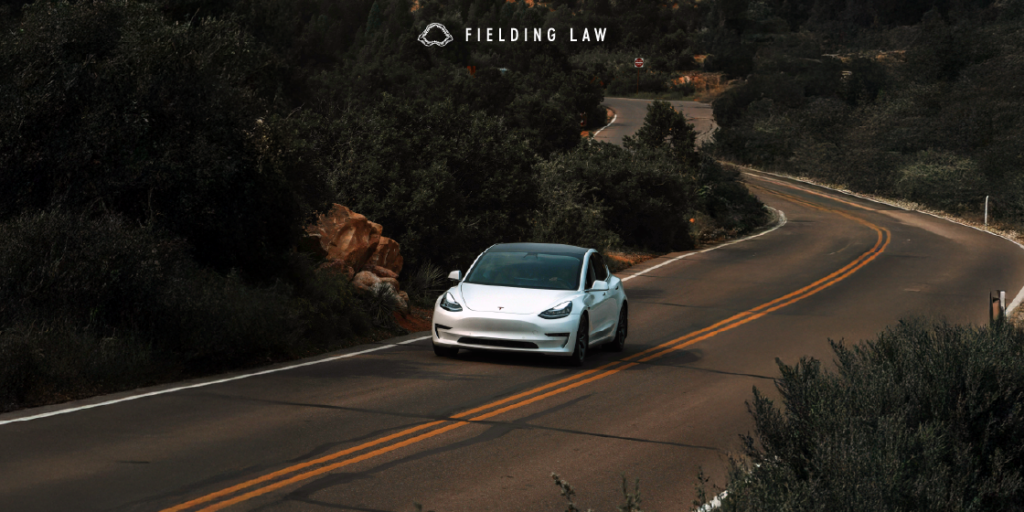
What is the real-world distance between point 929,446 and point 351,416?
5.91 meters

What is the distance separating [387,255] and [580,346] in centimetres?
603

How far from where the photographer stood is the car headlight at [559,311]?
13648 mm

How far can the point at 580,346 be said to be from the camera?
1399 centimetres

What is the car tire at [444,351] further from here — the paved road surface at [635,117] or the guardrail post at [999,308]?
the paved road surface at [635,117]

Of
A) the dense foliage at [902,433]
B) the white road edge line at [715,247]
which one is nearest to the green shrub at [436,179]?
the white road edge line at [715,247]

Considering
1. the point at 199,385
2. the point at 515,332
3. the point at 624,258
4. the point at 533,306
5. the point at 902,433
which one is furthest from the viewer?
the point at 624,258

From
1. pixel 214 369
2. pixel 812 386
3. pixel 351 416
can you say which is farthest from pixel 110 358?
pixel 812 386

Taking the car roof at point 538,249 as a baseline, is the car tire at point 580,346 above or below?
below

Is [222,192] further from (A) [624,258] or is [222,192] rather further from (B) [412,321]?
(A) [624,258]

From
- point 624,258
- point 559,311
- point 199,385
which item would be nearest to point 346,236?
point 559,311

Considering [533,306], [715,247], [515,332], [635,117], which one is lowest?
[715,247]

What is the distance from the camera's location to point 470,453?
8.98 meters

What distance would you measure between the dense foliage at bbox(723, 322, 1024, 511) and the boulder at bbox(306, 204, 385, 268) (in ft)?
37.4

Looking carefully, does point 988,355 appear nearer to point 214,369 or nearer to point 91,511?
point 91,511
